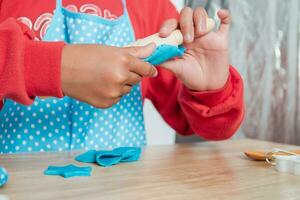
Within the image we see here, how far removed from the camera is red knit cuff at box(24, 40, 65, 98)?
53cm

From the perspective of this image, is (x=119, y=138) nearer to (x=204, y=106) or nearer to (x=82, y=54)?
(x=204, y=106)

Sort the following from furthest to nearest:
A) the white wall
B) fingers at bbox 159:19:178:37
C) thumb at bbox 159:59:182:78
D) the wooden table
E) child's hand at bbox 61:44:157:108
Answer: the white wall < thumb at bbox 159:59:182:78 < fingers at bbox 159:19:178:37 < child's hand at bbox 61:44:157:108 < the wooden table

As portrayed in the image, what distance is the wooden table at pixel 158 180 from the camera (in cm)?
43

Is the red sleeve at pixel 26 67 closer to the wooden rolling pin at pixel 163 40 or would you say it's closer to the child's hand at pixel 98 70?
the child's hand at pixel 98 70

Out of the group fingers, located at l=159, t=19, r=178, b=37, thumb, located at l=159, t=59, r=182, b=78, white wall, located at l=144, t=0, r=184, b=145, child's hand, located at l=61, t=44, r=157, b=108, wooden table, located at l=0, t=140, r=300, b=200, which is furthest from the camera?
white wall, located at l=144, t=0, r=184, b=145

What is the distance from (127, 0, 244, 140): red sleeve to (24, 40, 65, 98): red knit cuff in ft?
1.12

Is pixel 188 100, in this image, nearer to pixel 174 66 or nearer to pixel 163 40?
pixel 174 66

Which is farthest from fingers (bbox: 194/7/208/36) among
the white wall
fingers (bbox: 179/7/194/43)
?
the white wall

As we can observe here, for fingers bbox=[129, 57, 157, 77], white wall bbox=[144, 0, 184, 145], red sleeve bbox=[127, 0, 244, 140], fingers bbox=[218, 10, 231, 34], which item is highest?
fingers bbox=[218, 10, 231, 34]

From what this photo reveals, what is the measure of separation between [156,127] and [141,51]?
0.65 meters

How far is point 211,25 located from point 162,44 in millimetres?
158

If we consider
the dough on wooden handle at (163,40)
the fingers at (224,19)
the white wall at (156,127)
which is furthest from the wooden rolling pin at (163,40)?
the white wall at (156,127)

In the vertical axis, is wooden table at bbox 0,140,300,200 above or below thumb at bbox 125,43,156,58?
below

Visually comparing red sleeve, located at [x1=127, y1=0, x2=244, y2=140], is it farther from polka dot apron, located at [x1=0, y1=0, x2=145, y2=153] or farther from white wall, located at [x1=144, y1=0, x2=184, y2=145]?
white wall, located at [x1=144, y1=0, x2=184, y2=145]
